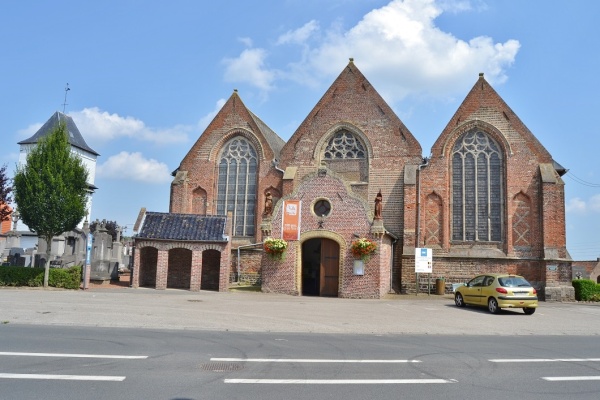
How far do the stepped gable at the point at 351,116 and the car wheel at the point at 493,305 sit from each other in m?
13.2

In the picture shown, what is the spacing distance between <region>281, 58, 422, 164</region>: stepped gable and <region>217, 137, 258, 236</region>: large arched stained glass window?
8.58 feet

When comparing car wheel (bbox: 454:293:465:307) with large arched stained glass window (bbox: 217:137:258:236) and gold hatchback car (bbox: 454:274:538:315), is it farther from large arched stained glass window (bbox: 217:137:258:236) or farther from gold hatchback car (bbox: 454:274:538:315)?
large arched stained glass window (bbox: 217:137:258:236)

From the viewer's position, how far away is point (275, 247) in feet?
79.6

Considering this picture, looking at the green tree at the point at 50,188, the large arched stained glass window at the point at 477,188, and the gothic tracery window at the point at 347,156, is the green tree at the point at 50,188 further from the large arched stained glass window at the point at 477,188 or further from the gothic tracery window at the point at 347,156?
the large arched stained glass window at the point at 477,188

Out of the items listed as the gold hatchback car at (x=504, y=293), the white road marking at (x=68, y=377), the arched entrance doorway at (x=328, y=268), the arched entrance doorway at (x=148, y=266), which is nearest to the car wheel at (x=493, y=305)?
the gold hatchback car at (x=504, y=293)

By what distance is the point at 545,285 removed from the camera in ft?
86.6

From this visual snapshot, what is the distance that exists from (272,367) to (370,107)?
82.7 ft

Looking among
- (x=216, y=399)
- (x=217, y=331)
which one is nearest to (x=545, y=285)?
(x=217, y=331)

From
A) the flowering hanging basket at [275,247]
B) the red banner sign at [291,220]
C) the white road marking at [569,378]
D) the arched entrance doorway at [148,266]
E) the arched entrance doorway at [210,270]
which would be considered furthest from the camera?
the arched entrance doorway at [210,270]

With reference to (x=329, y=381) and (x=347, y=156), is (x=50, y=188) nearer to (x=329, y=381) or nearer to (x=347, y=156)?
(x=347, y=156)

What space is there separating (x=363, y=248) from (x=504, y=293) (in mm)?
6965

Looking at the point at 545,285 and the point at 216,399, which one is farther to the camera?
the point at 545,285

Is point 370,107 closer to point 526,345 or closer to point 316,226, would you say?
point 316,226

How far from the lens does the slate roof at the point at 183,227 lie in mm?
25797
